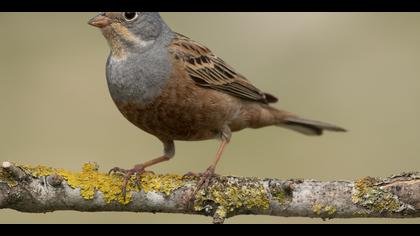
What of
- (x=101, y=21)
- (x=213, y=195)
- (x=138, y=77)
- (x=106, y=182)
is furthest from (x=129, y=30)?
(x=213, y=195)

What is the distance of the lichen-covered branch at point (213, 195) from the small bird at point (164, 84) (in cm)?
31

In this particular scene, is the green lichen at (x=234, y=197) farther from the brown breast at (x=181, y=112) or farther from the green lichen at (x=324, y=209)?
the brown breast at (x=181, y=112)

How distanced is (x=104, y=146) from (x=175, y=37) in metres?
3.08

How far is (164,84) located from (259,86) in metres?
3.82

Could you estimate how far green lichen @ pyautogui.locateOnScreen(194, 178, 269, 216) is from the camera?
20.3 feet

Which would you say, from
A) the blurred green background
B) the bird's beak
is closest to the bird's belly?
the bird's beak

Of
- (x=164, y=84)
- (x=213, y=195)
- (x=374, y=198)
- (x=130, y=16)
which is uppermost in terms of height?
(x=130, y=16)

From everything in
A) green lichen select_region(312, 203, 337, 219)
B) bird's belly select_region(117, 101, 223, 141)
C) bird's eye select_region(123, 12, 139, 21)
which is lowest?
green lichen select_region(312, 203, 337, 219)

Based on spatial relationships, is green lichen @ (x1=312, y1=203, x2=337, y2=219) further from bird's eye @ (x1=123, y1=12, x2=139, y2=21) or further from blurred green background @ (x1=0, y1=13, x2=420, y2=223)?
blurred green background @ (x1=0, y1=13, x2=420, y2=223)

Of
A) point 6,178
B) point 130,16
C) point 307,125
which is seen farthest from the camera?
point 307,125

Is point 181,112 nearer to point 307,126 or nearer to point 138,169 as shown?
point 138,169

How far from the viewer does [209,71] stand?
7.55m

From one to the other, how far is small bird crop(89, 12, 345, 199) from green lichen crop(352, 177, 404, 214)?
1.12m

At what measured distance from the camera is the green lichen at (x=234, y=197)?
618cm
